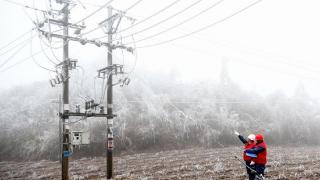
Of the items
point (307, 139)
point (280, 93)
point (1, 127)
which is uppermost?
point (280, 93)

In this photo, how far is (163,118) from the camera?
42.3 meters

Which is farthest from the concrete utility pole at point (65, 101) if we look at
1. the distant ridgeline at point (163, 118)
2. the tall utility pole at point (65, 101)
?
the distant ridgeline at point (163, 118)

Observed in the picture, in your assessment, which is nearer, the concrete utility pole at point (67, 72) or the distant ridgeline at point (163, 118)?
the concrete utility pole at point (67, 72)

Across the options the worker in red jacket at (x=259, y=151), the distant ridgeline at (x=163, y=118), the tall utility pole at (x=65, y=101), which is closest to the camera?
the worker in red jacket at (x=259, y=151)

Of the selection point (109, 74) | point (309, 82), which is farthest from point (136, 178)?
point (309, 82)

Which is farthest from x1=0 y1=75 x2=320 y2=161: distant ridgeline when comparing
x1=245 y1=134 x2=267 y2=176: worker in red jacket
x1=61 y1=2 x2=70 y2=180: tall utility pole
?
x1=245 y1=134 x2=267 y2=176: worker in red jacket

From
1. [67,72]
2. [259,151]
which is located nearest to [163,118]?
[67,72]

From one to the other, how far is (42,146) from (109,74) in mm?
18615

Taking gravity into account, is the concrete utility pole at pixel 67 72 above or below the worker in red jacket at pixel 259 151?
above

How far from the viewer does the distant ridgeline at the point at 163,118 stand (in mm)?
34688

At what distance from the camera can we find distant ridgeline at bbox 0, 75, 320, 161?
34.7 m

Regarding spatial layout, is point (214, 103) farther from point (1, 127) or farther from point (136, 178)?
point (136, 178)

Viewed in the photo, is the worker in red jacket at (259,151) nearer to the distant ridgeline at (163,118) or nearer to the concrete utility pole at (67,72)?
the concrete utility pole at (67,72)

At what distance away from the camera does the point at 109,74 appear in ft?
55.9
